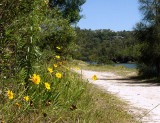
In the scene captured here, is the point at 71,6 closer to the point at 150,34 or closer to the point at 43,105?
the point at 150,34

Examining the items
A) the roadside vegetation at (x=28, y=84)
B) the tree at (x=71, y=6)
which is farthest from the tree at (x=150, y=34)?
the roadside vegetation at (x=28, y=84)

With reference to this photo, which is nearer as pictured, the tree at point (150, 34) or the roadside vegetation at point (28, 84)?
the roadside vegetation at point (28, 84)

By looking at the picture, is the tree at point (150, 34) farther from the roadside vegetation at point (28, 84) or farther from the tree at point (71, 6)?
the roadside vegetation at point (28, 84)

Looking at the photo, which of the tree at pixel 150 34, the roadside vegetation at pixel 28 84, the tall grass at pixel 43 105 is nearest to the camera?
the tall grass at pixel 43 105

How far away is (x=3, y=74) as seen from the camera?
2812 mm

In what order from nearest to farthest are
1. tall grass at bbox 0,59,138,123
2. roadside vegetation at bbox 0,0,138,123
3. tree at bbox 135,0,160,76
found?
tall grass at bbox 0,59,138,123
roadside vegetation at bbox 0,0,138,123
tree at bbox 135,0,160,76

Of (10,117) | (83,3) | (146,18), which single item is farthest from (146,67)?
(10,117)

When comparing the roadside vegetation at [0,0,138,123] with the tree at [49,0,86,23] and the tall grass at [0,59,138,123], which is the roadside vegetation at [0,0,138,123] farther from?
the tree at [49,0,86,23]

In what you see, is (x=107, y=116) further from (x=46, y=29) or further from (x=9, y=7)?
(x=46, y=29)

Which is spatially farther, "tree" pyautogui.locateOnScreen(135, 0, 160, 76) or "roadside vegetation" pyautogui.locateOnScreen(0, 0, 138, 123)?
"tree" pyautogui.locateOnScreen(135, 0, 160, 76)

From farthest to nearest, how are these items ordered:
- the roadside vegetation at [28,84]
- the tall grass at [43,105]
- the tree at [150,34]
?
the tree at [150,34] < the roadside vegetation at [28,84] < the tall grass at [43,105]

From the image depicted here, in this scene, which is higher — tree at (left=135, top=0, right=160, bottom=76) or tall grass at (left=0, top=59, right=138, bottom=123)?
tree at (left=135, top=0, right=160, bottom=76)

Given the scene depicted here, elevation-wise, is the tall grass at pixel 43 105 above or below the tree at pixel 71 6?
below

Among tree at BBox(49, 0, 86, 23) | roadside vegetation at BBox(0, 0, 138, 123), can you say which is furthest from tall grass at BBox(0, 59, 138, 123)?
tree at BBox(49, 0, 86, 23)
